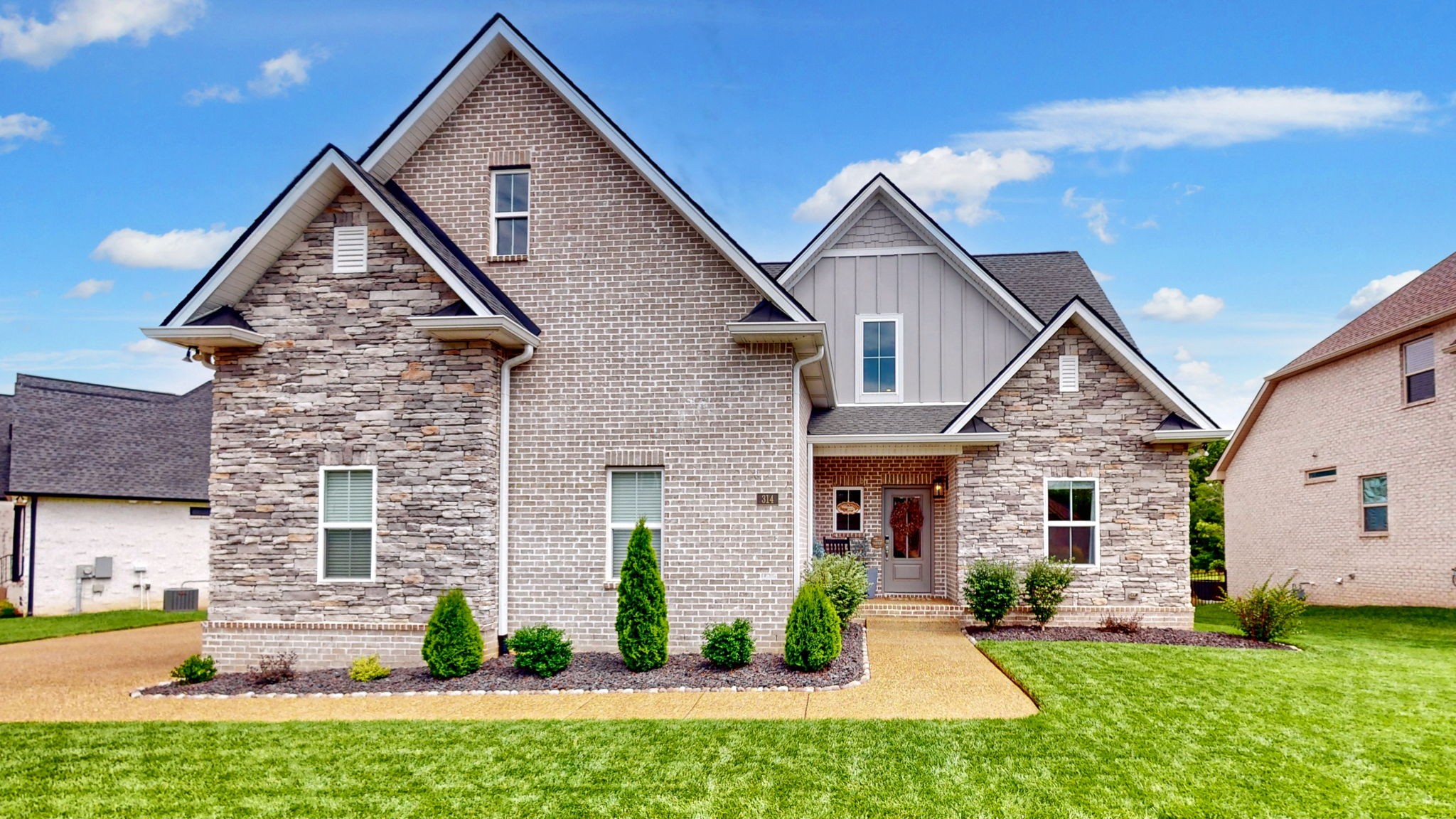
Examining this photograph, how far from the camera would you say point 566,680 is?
10.8 m

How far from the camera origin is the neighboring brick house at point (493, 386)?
1151cm

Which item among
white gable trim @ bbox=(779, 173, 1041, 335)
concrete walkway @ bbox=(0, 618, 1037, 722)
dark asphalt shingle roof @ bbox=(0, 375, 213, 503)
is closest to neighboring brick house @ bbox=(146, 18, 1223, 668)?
concrete walkway @ bbox=(0, 618, 1037, 722)

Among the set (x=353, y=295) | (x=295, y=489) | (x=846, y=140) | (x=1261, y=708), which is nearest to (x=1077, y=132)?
(x=846, y=140)

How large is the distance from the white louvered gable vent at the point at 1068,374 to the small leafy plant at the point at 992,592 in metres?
3.03

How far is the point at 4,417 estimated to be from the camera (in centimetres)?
2469

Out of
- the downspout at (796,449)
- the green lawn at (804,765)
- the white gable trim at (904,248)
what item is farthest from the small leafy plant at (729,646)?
the white gable trim at (904,248)

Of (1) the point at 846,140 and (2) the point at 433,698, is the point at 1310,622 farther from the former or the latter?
(2) the point at 433,698

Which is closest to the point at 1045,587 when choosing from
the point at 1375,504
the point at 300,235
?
the point at 300,235

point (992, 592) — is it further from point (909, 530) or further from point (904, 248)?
point (904, 248)

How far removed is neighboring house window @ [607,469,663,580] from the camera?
12250 millimetres

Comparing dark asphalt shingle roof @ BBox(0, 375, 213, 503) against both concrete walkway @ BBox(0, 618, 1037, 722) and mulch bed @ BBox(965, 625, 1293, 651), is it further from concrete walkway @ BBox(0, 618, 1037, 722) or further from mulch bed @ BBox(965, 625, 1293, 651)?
mulch bed @ BBox(965, 625, 1293, 651)

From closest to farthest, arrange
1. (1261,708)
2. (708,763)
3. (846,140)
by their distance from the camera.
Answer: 1. (708,763)
2. (1261,708)
3. (846,140)

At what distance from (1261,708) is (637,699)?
6125 millimetres

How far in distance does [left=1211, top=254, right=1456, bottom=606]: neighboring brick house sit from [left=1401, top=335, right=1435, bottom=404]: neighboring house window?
0.03 m
